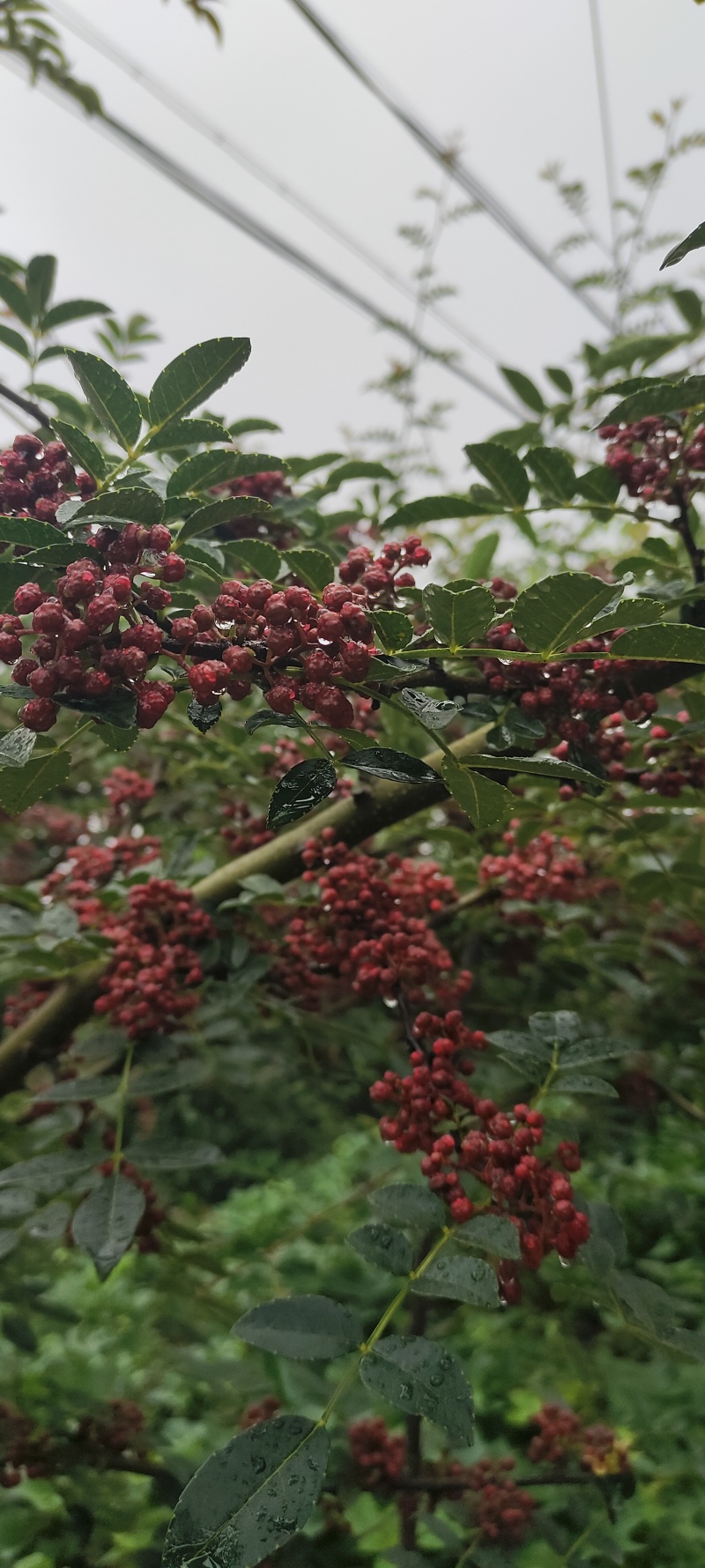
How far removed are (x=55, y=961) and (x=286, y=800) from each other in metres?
0.56

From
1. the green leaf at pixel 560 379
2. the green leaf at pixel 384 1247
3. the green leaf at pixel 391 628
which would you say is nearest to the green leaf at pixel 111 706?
the green leaf at pixel 391 628

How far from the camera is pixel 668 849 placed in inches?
56.3

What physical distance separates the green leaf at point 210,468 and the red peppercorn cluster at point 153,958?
500 mm

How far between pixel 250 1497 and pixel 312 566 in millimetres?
563

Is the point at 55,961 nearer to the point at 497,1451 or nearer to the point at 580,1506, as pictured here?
the point at 580,1506

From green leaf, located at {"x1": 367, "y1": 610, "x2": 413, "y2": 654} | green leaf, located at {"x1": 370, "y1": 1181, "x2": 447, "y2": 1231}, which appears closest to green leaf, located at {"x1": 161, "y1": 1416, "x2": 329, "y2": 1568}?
green leaf, located at {"x1": 370, "y1": 1181, "x2": 447, "y2": 1231}

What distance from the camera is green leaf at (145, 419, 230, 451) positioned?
0.63 metres

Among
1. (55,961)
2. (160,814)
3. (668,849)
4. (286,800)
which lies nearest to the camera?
(286,800)

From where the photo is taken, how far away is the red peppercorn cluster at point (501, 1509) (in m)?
1.02

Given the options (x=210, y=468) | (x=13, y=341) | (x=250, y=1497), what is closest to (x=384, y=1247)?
(x=250, y=1497)

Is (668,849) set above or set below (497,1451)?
above

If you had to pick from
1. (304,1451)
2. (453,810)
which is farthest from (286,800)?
(453,810)

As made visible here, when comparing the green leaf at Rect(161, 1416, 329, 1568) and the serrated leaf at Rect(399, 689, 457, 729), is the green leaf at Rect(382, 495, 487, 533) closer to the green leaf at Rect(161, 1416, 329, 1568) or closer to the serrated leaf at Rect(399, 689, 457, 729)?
the serrated leaf at Rect(399, 689, 457, 729)

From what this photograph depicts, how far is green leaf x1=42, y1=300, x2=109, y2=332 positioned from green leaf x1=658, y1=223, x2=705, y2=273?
627mm
